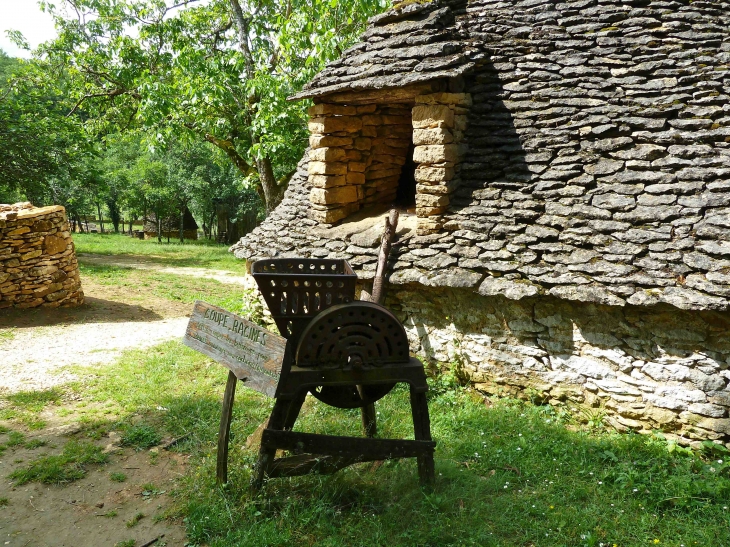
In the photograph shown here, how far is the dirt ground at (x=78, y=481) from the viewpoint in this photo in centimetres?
367

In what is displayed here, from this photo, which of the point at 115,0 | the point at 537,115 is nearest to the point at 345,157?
the point at 537,115

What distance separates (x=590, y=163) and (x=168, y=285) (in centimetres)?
947

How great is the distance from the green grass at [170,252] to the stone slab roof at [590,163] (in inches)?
384

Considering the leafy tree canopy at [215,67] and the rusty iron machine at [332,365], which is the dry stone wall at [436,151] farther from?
the leafy tree canopy at [215,67]

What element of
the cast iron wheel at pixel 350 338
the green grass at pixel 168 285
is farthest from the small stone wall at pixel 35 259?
the cast iron wheel at pixel 350 338

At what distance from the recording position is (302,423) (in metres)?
5.02

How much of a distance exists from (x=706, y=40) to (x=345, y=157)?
4151mm

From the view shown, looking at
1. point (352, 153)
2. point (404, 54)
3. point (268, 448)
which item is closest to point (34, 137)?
point (352, 153)

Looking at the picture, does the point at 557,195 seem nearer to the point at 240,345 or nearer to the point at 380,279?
the point at 380,279

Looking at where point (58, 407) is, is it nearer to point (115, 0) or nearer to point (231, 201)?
point (115, 0)

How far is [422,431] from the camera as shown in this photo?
3.79 m

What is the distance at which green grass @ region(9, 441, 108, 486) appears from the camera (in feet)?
14.1

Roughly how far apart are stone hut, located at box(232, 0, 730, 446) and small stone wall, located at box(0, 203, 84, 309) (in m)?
4.81

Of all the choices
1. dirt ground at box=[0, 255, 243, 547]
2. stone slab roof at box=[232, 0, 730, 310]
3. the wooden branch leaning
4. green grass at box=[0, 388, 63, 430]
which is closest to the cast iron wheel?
the wooden branch leaning
